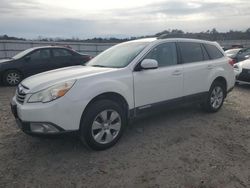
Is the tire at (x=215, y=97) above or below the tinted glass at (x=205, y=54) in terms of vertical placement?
below

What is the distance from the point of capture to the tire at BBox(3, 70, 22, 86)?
1053 centimetres

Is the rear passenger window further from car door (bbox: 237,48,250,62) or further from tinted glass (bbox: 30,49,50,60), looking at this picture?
car door (bbox: 237,48,250,62)

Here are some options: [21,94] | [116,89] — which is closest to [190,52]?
[116,89]

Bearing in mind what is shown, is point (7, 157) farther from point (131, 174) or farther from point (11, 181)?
point (131, 174)

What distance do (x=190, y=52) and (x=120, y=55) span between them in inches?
60.0

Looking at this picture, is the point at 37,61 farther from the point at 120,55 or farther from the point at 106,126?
the point at 106,126

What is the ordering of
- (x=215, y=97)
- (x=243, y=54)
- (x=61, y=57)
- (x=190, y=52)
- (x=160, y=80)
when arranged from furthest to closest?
(x=243, y=54), (x=61, y=57), (x=215, y=97), (x=190, y=52), (x=160, y=80)

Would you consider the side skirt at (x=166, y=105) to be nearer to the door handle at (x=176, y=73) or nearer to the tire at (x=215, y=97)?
the tire at (x=215, y=97)

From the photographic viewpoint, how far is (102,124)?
4285 mm

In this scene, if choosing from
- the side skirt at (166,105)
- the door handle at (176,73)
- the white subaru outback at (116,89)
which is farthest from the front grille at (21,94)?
the door handle at (176,73)

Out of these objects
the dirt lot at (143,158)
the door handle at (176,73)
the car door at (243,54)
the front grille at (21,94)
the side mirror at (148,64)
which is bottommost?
the dirt lot at (143,158)

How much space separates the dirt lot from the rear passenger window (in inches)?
59.5

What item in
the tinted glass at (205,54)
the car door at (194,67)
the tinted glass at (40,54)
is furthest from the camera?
the tinted glass at (40,54)

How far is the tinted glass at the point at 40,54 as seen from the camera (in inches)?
432
